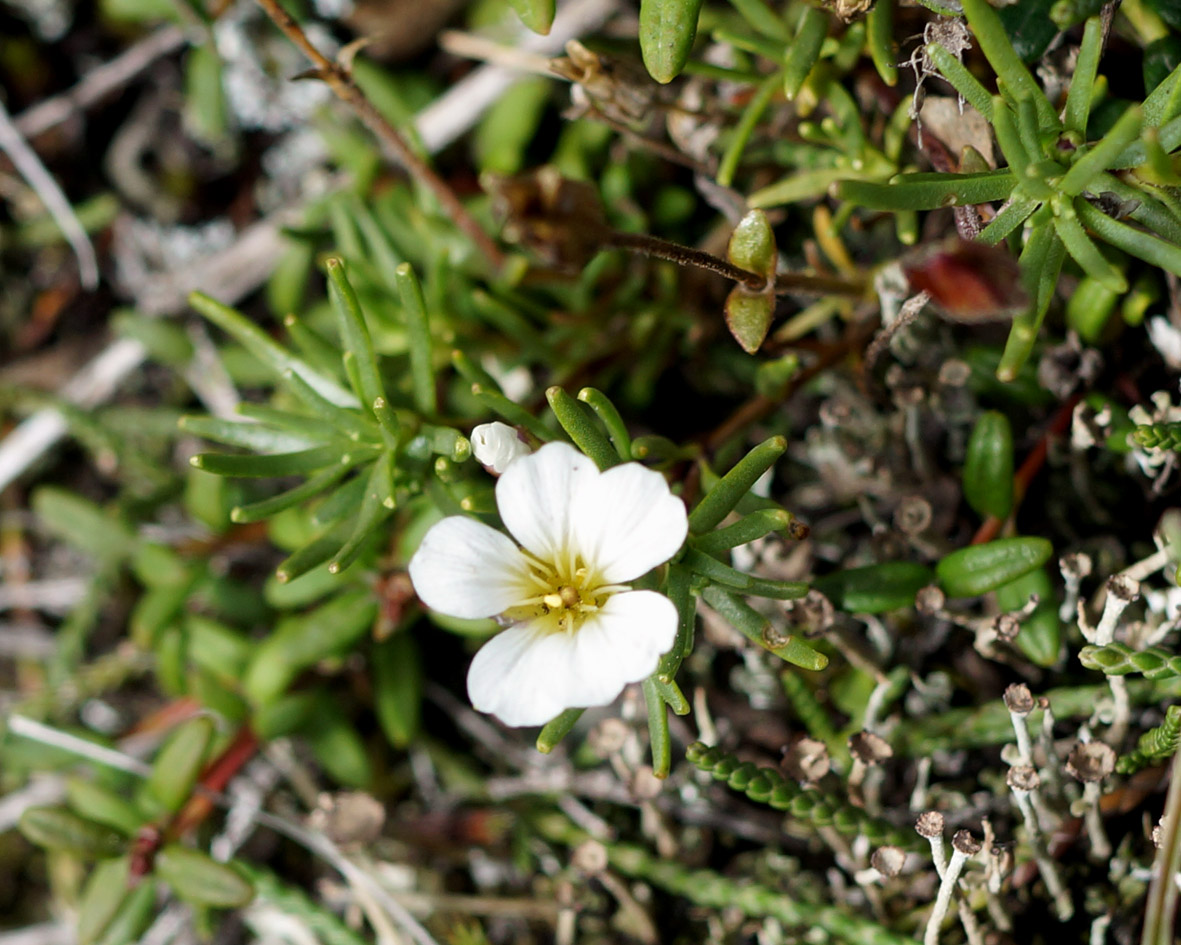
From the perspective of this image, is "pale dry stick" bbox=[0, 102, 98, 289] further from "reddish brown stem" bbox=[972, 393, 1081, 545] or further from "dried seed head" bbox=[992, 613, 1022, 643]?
"dried seed head" bbox=[992, 613, 1022, 643]

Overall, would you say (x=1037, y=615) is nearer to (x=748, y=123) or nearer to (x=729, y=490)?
(x=729, y=490)

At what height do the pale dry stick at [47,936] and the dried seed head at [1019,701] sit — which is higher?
the dried seed head at [1019,701]

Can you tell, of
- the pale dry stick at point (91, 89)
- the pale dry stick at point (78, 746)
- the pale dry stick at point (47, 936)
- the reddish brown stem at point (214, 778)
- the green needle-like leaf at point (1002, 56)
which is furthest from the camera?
the pale dry stick at point (91, 89)

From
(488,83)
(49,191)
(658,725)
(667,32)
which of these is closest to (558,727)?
(658,725)

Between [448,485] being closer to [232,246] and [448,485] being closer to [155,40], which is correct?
[232,246]

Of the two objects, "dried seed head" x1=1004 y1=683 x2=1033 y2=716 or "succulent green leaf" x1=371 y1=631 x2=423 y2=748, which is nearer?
"dried seed head" x1=1004 y1=683 x2=1033 y2=716

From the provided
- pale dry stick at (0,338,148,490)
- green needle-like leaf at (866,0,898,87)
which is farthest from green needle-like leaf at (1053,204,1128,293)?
pale dry stick at (0,338,148,490)

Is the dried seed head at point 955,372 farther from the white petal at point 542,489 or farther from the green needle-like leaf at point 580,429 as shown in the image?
the white petal at point 542,489

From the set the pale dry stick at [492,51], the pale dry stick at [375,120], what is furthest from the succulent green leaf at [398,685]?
the pale dry stick at [492,51]
